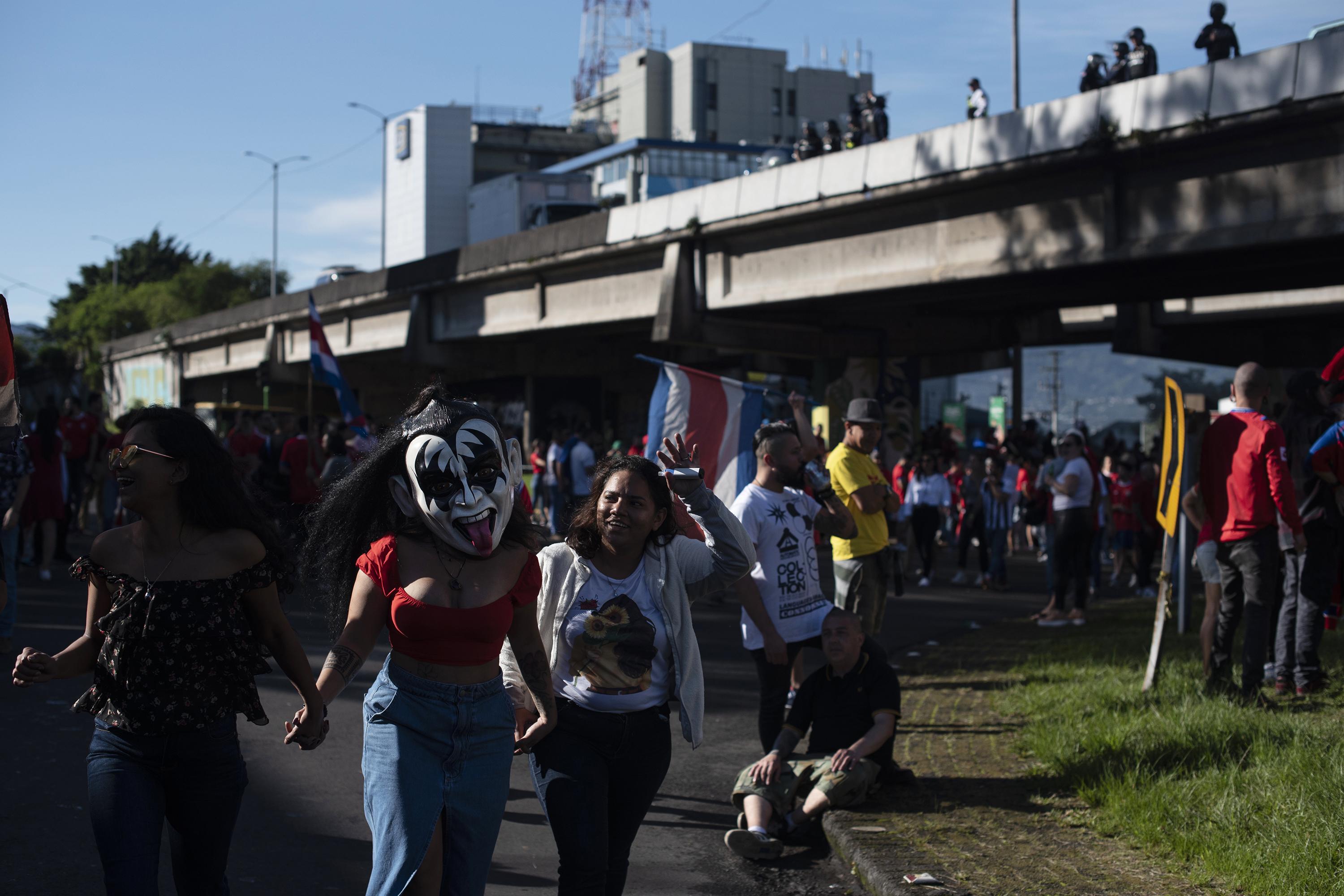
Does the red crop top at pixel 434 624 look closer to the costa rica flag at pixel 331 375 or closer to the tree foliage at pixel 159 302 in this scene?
the costa rica flag at pixel 331 375

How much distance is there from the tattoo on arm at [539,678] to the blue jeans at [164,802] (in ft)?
2.84

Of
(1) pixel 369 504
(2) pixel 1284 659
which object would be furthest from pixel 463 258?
(1) pixel 369 504

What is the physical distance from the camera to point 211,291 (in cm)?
8206

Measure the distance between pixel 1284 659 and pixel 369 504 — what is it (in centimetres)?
651

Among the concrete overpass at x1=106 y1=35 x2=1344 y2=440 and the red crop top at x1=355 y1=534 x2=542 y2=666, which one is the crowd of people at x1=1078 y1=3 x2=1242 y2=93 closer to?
the concrete overpass at x1=106 y1=35 x2=1344 y2=440

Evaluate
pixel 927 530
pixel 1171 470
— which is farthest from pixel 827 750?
pixel 927 530

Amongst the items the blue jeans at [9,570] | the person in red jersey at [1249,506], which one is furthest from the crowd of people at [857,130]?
the blue jeans at [9,570]

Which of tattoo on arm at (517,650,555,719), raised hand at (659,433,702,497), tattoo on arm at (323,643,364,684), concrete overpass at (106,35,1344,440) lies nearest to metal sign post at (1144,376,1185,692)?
raised hand at (659,433,702,497)

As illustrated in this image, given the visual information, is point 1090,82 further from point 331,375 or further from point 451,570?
point 451,570

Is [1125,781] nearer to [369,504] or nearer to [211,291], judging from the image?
[369,504]

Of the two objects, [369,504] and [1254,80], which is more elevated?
[1254,80]

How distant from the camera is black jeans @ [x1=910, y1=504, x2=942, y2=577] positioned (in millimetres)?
17328

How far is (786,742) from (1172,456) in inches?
166

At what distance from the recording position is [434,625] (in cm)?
353
